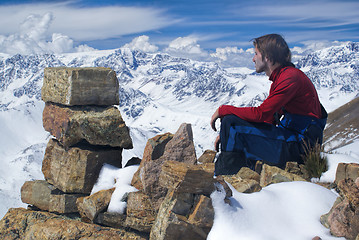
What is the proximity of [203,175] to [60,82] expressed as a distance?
4.54 metres

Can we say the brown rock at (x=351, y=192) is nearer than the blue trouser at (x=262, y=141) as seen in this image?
Yes

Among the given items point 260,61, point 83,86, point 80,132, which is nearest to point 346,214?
point 260,61

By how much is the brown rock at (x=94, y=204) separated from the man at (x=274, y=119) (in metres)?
2.65

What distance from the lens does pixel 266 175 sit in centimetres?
702

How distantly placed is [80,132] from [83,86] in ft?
3.52

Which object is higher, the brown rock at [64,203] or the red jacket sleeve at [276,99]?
the red jacket sleeve at [276,99]

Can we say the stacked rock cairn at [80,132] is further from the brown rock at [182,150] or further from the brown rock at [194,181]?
the brown rock at [194,181]

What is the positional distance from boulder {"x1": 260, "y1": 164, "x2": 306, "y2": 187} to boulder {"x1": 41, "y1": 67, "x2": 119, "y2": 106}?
3858mm

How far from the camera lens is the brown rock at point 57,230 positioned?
19.6ft

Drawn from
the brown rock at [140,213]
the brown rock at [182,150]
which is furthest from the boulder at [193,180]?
the brown rock at [182,150]

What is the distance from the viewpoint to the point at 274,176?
22.4 ft

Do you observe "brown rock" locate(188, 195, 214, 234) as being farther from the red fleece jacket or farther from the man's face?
the man's face

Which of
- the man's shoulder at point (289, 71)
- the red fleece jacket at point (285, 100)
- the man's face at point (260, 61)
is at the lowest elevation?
the red fleece jacket at point (285, 100)

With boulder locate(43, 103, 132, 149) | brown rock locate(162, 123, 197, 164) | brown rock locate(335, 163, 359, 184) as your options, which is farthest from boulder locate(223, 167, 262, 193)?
boulder locate(43, 103, 132, 149)
